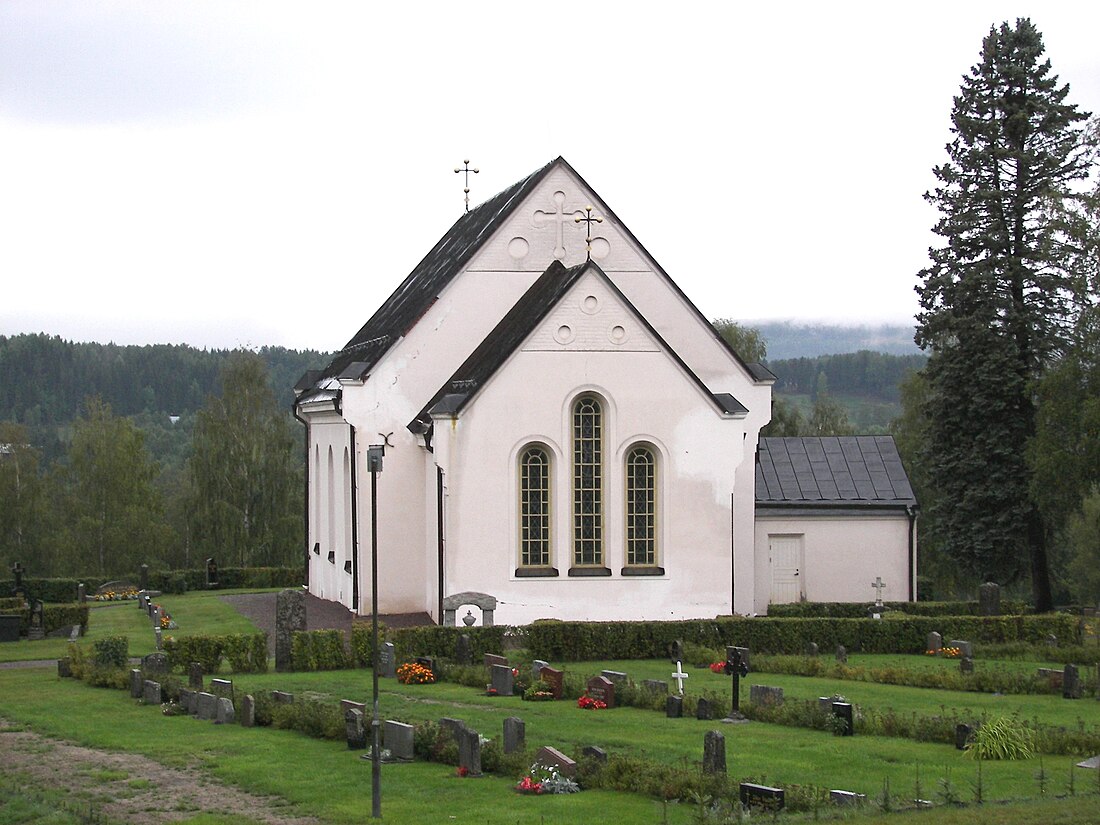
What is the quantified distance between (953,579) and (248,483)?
30146mm

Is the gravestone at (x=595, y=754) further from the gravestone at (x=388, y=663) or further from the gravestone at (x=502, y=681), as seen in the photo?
the gravestone at (x=388, y=663)

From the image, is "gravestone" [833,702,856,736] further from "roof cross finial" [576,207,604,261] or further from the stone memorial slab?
"roof cross finial" [576,207,604,261]

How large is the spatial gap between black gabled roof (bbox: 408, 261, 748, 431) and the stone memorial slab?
9279 millimetres

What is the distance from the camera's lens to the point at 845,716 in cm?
1748

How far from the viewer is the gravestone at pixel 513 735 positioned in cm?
1596

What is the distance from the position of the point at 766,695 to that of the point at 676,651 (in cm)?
624

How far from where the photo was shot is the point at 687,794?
45.9 feet

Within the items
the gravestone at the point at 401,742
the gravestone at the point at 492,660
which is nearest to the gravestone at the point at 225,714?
the gravestone at the point at 401,742

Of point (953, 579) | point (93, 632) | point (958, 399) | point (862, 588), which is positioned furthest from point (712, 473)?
point (953, 579)

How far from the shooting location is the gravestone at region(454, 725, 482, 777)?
51.0 feet

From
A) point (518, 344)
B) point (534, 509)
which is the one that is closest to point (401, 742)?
point (534, 509)

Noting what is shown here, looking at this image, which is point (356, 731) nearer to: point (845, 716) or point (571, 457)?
point (845, 716)

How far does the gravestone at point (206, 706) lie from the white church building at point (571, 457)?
682 centimetres

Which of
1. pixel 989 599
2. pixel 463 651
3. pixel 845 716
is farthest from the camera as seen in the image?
pixel 989 599
